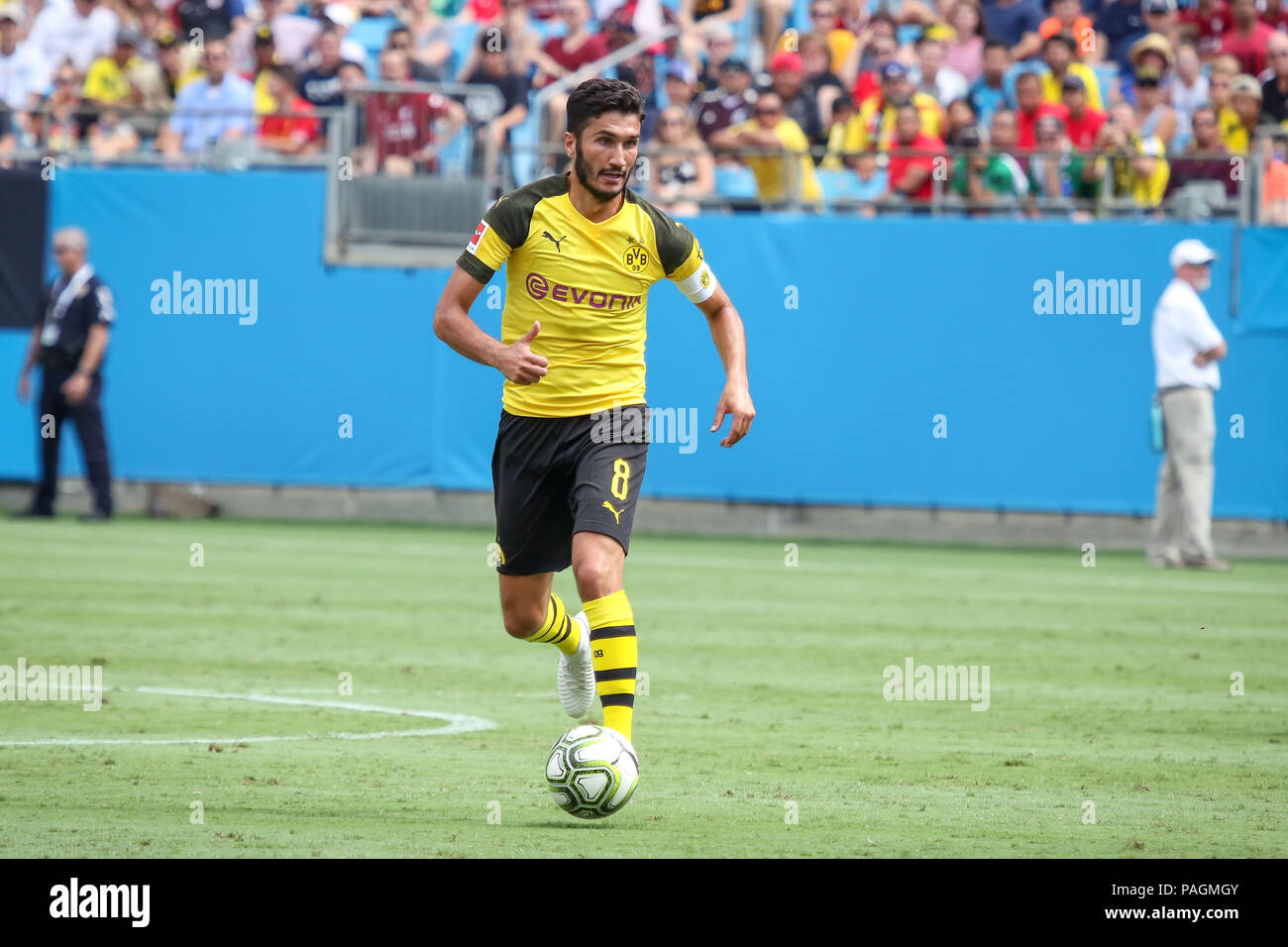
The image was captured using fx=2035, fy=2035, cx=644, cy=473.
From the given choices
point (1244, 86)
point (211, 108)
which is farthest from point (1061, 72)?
point (211, 108)

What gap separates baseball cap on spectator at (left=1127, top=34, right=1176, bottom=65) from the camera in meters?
19.9

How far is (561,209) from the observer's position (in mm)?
7977

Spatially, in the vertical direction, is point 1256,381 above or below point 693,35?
below

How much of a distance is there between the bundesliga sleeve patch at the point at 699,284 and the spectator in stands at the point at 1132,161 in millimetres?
11498

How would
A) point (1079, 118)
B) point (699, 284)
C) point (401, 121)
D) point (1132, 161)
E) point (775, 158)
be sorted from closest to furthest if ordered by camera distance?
point (699, 284)
point (1132, 161)
point (1079, 118)
point (775, 158)
point (401, 121)

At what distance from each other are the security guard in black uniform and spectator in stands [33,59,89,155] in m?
1.81

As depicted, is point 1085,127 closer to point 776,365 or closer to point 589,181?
point 776,365

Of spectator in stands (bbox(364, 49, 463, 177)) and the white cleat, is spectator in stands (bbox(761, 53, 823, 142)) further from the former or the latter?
the white cleat

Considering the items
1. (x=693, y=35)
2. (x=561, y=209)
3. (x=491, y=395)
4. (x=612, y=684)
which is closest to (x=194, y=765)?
(x=612, y=684)

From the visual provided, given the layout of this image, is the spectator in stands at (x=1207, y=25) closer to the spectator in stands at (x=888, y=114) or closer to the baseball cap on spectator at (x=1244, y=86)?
the baseball cap on spectator at (x=1244, y=86)

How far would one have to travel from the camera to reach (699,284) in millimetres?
8312

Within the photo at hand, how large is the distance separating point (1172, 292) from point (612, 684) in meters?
11.3

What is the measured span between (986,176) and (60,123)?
33.3 ft
